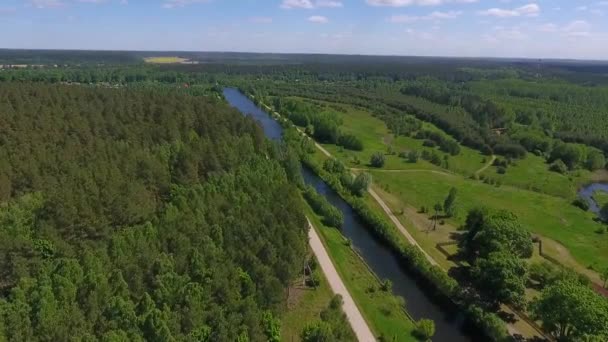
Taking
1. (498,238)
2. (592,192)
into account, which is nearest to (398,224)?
(498,238)

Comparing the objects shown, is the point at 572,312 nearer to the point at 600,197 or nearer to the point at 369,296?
the point at 369,296

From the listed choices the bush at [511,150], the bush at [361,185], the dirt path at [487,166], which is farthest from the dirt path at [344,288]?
the bush at [511,150]

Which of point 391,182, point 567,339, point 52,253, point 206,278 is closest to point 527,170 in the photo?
point 391,182

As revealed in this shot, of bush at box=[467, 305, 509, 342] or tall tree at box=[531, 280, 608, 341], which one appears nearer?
tall tree at box=[531, 280, 608, 341]

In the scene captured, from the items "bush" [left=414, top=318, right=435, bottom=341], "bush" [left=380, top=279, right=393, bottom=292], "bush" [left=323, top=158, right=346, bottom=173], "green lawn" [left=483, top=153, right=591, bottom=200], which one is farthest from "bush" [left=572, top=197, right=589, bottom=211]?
"bush" [left=414, top=318, right=435, bottom=341]

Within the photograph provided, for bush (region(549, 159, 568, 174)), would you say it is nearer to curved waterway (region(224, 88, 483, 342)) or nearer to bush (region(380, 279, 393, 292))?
curved waterway (region(224, 88, 483, 342))

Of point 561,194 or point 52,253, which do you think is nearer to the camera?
point 52,253

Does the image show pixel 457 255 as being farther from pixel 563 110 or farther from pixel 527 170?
pixel 563 110
